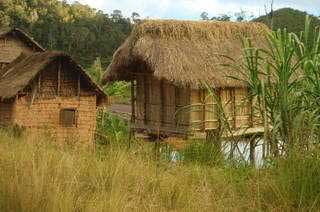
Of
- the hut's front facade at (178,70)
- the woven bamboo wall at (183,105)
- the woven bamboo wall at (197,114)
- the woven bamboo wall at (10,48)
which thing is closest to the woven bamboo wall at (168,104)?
the hut's front facade at (178,70)

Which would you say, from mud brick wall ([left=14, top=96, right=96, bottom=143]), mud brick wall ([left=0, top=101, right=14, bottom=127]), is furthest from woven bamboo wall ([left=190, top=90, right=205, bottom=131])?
mud brick wall ([left=0, top=101, right=14, bottom=127])

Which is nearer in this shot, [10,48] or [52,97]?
[52,97]

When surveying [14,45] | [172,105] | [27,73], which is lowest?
[172,105]

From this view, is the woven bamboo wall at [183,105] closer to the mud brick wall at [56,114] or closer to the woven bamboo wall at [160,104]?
the woven bamboo wall at [160,104]

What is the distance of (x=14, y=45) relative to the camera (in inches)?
1312

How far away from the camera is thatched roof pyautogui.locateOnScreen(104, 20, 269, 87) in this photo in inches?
765

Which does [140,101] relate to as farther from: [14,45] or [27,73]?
[14,45]

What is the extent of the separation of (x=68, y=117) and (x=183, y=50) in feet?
23.3

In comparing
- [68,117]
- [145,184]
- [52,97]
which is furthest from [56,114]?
[145,184]

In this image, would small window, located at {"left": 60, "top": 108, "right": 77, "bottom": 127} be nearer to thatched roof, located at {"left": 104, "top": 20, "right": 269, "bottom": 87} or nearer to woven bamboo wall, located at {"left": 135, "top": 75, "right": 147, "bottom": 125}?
thatched roof, located at {"left": 104, "top": 20, "right": 269, "bottom": 87}

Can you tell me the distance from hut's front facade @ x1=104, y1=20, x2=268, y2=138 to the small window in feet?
10.6

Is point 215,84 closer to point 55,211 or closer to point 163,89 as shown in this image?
point 163,89

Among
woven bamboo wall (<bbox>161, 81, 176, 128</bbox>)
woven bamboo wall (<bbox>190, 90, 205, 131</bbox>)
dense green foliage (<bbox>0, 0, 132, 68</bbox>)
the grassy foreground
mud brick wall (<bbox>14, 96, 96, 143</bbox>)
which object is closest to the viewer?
the grassy foreground

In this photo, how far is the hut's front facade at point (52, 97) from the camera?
23422 mm
